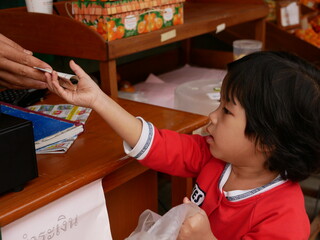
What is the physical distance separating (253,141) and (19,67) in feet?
2.06

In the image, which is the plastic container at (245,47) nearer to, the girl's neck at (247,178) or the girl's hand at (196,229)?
the girl's neck at (247,178)

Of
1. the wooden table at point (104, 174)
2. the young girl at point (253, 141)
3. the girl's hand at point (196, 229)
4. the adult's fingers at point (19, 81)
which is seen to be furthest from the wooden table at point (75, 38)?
the girl's hand at point (196, 229)

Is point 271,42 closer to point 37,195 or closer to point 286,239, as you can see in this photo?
point 286,239

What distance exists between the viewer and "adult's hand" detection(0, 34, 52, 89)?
112 cm

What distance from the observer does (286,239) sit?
3.26 feet

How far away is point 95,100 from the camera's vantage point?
3.32 ft

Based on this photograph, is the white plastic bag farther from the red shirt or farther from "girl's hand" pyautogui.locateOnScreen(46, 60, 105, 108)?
"girl's hand" pyautogui.locateOnScreen(46, 60, 105, 108)

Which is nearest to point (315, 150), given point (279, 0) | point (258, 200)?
point (258, 200)

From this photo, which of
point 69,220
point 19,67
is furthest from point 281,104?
point 19,67

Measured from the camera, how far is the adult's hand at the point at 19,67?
44.3 inches

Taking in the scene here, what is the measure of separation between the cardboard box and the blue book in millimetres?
354

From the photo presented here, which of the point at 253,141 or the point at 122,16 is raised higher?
the point at 122,16

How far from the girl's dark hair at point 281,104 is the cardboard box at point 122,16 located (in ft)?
1.77

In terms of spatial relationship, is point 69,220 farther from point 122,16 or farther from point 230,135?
point 122,16
